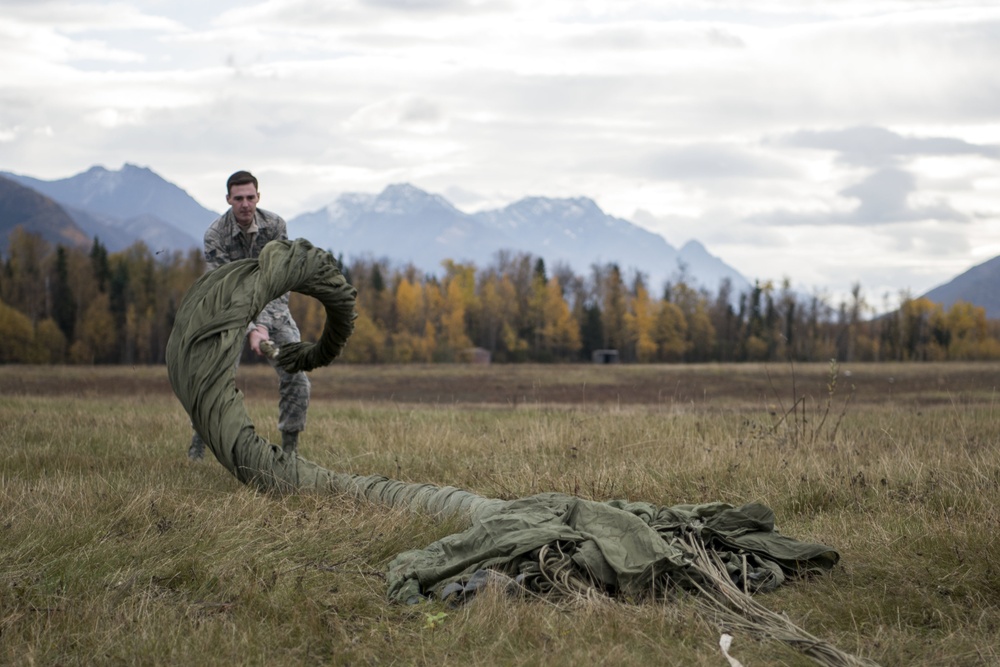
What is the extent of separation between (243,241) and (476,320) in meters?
91.5

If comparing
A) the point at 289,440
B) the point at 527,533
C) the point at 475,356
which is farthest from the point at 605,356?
the point at 527,533

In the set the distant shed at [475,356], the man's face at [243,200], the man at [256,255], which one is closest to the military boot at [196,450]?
the man at [256,255]

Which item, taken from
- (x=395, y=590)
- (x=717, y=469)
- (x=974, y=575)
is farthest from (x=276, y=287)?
(x=974, y=575)

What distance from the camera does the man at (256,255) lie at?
8141 mm

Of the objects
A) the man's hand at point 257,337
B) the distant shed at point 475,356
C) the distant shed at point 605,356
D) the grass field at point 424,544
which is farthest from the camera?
the distant shed at point 605,356

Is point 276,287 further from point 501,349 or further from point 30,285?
point 501,349

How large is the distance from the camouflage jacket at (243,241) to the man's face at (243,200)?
18cm

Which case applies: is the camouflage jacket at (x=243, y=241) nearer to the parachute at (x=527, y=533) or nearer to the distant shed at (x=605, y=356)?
the parachute at (x=527, y=533)

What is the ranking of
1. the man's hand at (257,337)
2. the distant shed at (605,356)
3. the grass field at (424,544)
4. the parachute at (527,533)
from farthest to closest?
the distant shed at (605,356)
the man's hand at (257,337)
the parachute at (527,533)
the grass field at (424,544)

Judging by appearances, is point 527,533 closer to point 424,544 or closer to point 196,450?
point 424,544

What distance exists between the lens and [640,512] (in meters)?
5.68

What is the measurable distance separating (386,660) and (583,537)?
1.43 m

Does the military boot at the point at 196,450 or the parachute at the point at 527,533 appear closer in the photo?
the parachute at the point at 527,533

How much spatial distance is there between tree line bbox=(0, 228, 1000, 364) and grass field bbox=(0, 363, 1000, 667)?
6368 centimetres
